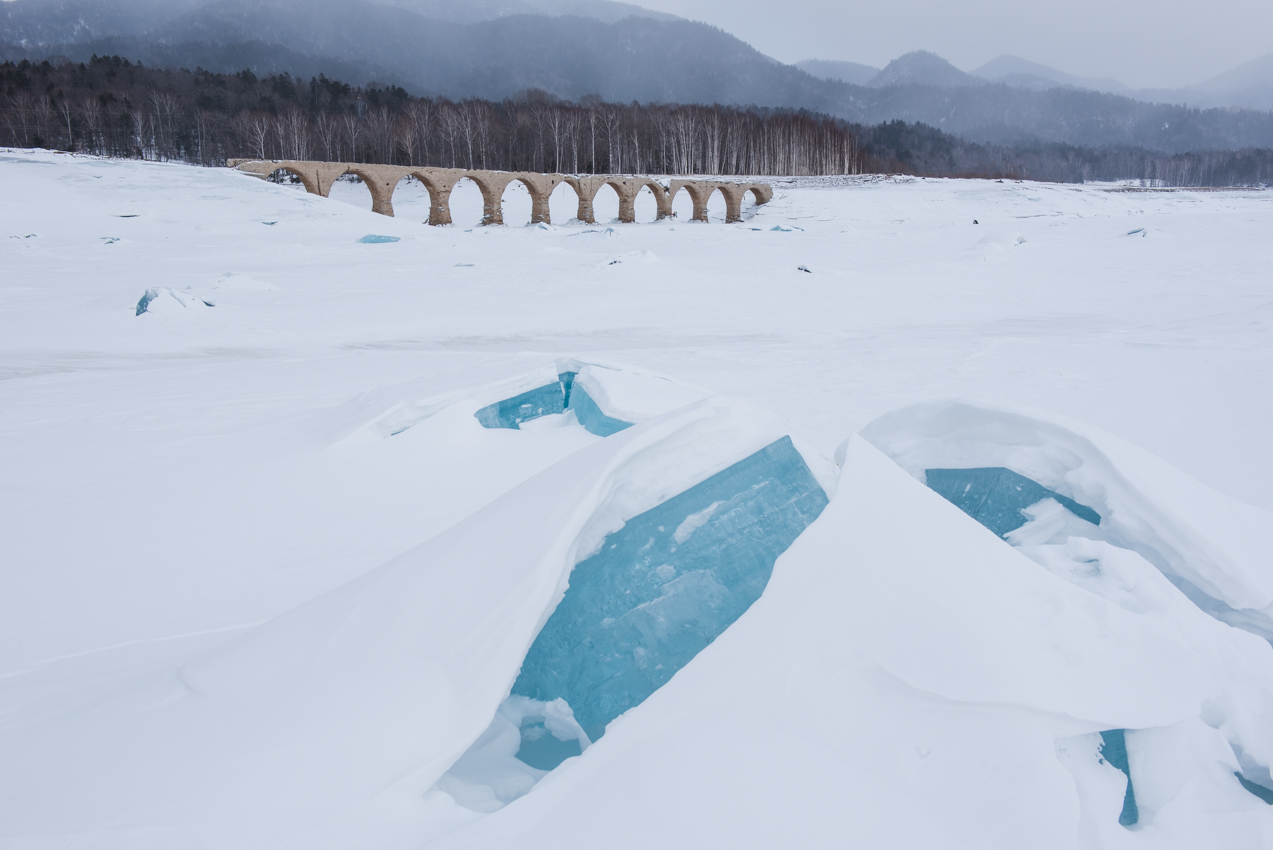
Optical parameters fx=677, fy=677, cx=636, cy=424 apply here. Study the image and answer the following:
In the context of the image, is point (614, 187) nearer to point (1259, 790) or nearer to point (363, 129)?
point (363, 129)

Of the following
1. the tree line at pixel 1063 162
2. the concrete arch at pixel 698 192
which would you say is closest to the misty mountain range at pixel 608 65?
the tree line at pixel 1063 162

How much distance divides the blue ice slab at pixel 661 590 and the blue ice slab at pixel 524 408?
98.5 inches

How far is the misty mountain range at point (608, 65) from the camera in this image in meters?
114

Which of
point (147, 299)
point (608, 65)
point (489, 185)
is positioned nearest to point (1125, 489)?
point (147, 299)

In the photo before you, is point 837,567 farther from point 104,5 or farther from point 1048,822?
point 104,5

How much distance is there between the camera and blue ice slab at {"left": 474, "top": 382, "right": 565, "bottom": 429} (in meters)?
3.95

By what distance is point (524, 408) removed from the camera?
4.06 m

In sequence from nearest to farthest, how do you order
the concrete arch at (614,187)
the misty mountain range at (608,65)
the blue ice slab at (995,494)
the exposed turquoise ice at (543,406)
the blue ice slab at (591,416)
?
1. the blue ice slab at (995,494)
2. the blue ice slab at (591,416)
3. the exposed turquoise ice at (543,406)
4. the concrete arch at (614,187)
5. the misty mountain range at (608,65)

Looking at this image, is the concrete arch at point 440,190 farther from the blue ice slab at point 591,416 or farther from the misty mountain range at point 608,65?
the misty mountain range at point 608,65

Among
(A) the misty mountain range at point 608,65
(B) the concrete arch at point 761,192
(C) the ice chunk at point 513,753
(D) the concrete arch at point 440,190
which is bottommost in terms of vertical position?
(C) the ice chunk at point 513,753

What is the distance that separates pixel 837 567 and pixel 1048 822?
1.53ft

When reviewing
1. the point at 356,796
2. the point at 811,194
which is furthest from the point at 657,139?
the point at 356,796

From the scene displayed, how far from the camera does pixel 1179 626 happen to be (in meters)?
1.26

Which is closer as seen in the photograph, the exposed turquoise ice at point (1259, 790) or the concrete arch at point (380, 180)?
the exposed turquoise ice at point (1259, 790)
